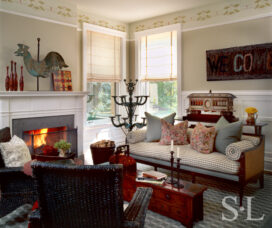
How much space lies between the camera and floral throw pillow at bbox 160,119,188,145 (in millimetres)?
4070

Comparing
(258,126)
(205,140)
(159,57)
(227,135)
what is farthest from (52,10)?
(258,126)

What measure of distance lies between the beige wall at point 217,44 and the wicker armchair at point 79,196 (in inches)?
151

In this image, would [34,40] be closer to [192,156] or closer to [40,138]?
[40,138]

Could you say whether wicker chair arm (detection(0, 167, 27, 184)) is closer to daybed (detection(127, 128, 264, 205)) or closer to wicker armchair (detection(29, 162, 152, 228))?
wicker armchair (detection(29, 162, 152, 228))

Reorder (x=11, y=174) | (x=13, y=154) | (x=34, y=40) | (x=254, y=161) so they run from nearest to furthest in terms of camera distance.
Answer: (x=11, y=174) < (x=13, y=154) < (x=254, y=161) < (x=34, y=40)

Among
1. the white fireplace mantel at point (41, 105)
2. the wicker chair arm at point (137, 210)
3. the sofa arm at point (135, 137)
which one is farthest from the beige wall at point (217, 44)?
the wicker chair arm at point (137, 210)

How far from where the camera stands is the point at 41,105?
4.42 m

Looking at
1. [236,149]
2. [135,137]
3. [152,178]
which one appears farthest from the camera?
[135,137]

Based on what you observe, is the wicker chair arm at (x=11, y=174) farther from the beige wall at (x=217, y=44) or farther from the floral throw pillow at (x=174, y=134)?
the beige wall at (x=217, y=44)

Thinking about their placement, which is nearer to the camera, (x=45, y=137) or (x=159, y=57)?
(x=45, y=137)

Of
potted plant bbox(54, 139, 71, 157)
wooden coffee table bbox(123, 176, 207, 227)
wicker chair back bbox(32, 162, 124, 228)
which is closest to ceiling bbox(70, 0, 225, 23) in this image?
potted plant bbox(54, 139, 71, 157)

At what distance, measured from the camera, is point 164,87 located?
5.92 metres

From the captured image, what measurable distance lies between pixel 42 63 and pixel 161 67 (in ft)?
8.21

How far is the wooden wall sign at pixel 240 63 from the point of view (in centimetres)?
438
